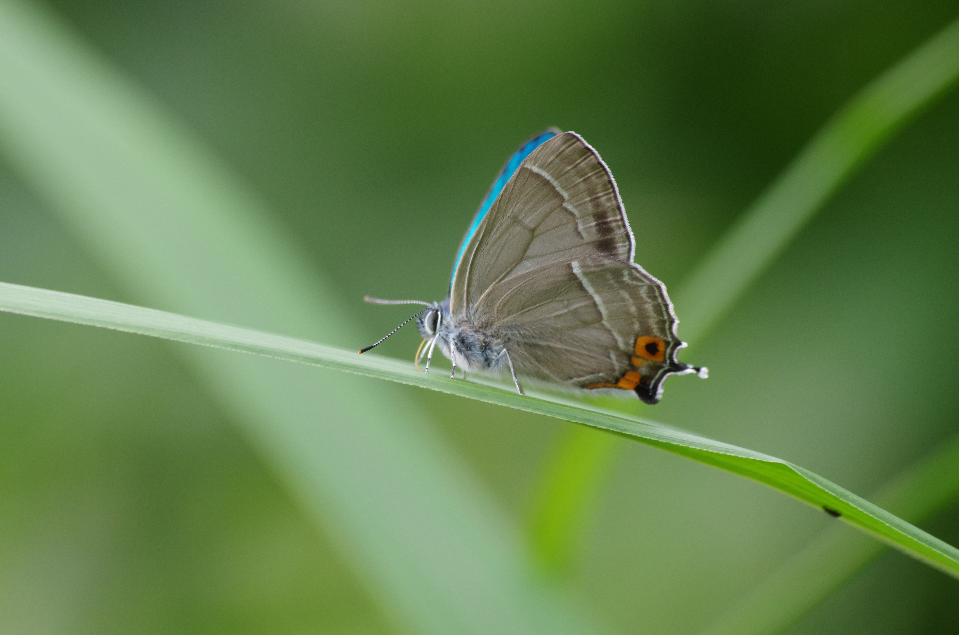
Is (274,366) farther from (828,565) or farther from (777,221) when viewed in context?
(828,565)

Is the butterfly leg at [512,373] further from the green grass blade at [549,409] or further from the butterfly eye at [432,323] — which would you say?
the green grass blade at [549,409]

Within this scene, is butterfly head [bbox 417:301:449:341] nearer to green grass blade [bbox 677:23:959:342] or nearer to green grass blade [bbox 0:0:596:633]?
green grass blade [bbox 0:0:596:633]

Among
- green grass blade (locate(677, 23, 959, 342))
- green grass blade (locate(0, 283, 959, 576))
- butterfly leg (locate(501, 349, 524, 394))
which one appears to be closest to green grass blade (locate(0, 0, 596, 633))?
green grass blade (locate(0, 283, 959, 576))

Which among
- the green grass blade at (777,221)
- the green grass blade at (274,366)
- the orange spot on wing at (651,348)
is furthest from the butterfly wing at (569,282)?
the green grass blade at (274,366)

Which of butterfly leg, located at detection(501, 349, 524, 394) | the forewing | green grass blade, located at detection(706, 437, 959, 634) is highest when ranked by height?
the forewing

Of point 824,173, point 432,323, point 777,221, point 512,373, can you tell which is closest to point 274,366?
point 432,323
